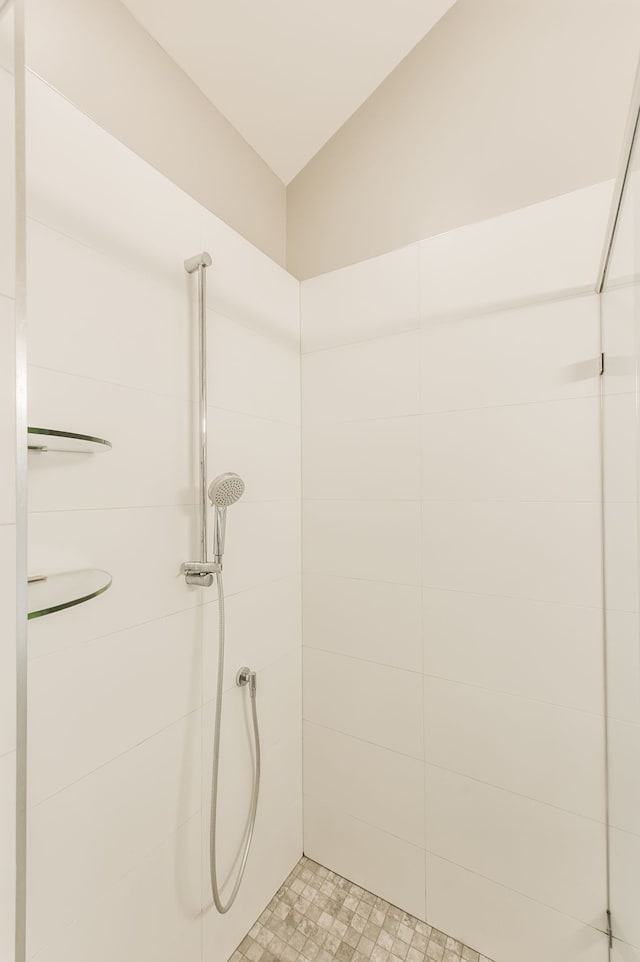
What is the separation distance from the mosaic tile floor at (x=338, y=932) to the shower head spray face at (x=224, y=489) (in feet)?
4.11

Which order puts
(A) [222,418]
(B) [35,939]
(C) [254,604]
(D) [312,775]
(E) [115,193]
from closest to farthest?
(B) [35,939], (E) [115,193], (A) [222,418], (C) [254,604], (D) [312,775]

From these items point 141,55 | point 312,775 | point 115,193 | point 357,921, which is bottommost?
point 357,921

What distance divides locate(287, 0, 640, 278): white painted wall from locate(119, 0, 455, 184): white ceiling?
0.21 ft

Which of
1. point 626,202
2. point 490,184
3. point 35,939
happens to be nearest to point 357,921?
point 35,939

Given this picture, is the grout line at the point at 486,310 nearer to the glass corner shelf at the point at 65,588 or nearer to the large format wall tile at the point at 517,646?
the large format wall tile at the point at 517,646

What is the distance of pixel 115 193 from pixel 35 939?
1.42 metres

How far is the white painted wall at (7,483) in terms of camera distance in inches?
18.6

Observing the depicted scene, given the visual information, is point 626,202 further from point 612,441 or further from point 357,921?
point 357,921

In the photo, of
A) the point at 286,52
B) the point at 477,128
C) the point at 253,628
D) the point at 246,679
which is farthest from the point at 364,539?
the point at 286,52

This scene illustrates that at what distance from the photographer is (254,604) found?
4.25ft

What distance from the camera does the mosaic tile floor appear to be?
1.17m

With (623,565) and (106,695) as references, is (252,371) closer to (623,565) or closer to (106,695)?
(106,695)

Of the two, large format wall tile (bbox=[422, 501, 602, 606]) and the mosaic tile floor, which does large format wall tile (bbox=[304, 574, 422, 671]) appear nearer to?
large format wall tile (bbox=[422, 501, 602, 606])

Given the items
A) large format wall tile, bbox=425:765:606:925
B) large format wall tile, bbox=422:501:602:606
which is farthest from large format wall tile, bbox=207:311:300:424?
large format wall tile, bbox=425:765:606:925
